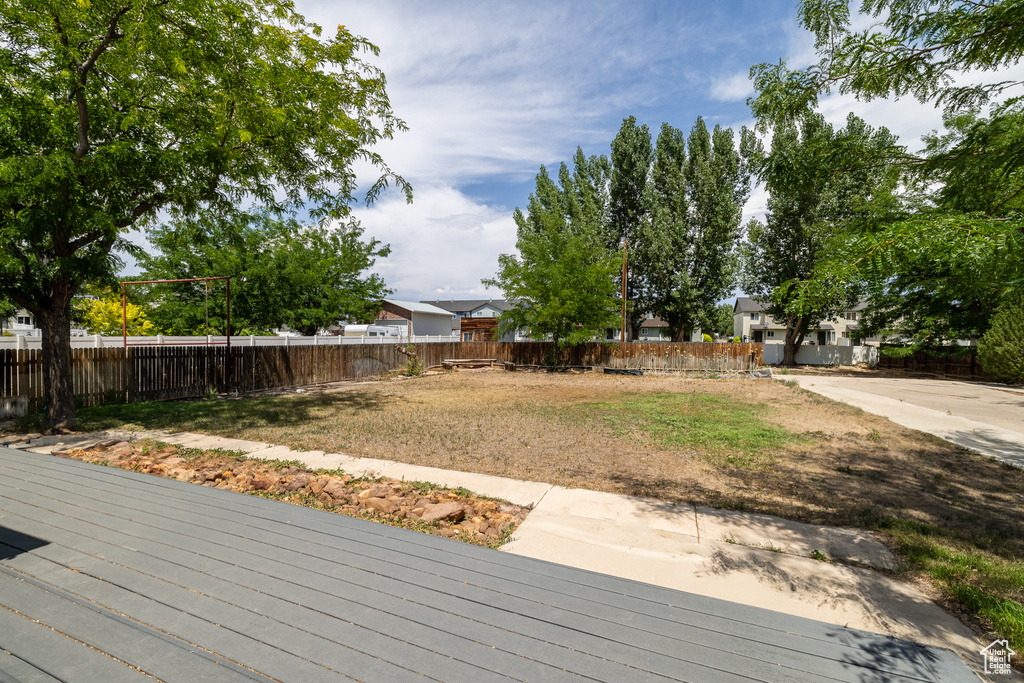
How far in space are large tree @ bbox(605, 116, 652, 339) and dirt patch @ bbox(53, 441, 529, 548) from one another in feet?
83.1

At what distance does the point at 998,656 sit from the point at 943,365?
90.0 ft

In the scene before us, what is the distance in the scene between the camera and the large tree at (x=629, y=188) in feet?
93.0

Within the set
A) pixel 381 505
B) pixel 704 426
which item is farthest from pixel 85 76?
pixel 704 426

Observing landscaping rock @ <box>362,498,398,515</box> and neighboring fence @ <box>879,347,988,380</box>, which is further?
neighboring fence @ <box>879,347,988,380</box>

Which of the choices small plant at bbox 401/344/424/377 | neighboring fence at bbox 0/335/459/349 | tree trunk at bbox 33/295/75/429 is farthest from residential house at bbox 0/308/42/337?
small plant at bbox 401/344/424/377

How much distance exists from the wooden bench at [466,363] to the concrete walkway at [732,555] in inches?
665

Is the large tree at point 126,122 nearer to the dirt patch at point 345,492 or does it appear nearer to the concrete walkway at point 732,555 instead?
the dirt patch at point 345,492

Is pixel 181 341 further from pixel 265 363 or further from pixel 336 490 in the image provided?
pixel 336 490

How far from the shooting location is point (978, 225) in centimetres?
310

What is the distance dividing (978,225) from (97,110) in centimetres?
1137

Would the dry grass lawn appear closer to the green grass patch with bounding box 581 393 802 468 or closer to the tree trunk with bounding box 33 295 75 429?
the green grass patch with bounding box 581 393 802 468

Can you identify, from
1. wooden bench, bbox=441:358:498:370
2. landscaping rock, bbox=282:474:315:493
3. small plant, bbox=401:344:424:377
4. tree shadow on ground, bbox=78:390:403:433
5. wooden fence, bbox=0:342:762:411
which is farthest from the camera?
wooden bench, bbox=441:358:498:370

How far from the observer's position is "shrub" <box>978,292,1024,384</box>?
645 inches

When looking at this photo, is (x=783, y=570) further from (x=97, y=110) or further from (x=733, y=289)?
(x=733, y=289)
